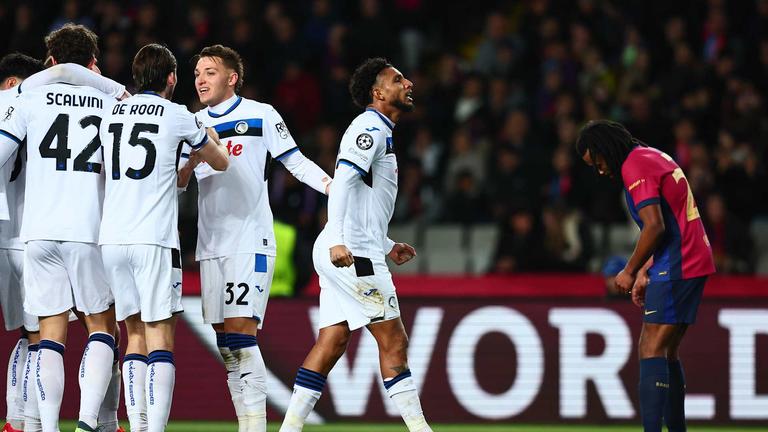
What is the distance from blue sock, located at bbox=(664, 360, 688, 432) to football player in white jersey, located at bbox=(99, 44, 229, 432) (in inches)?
125

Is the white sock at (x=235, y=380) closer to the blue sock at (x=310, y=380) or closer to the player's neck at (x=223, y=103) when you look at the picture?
the blue sock at (x=310, y=380)

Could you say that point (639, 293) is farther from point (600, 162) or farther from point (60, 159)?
point (60, 159)

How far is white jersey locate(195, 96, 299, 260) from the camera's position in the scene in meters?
8.28

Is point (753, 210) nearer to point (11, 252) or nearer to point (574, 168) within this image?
point (574, 168)

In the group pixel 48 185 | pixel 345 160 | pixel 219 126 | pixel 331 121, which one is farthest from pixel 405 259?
pixel 331 121

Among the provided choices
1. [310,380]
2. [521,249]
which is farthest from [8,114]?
[521,249]

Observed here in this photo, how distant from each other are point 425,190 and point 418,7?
3.56 metres

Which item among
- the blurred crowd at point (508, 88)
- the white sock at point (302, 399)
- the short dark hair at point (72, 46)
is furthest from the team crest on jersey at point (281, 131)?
the blurred crowd at point (508, 88)

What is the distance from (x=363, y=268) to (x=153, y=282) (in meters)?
1.30

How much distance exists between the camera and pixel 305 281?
1233 cm

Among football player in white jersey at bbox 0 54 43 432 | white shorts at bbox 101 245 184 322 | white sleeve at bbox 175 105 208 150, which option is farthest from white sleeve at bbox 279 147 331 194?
football player in white jersey at bbox 0 54 43 432

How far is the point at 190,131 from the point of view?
7.67m

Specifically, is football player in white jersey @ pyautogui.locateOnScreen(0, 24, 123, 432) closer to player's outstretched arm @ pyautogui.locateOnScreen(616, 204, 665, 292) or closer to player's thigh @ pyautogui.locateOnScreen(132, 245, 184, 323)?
player's thigh @ pyautogui.locateOnScreen(132, 245, 184, 323)

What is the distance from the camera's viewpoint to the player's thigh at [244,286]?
8.20 meters
